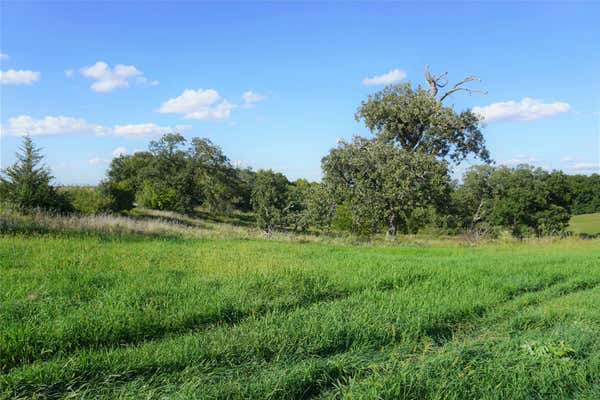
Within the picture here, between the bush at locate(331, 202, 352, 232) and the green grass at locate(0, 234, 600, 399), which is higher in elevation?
the bush at locate(331, 202, 352, 232)

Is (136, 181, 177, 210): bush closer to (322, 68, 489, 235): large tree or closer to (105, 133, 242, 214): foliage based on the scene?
(105, 133, 242, 214): foliage

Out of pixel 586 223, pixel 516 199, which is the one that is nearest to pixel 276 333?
pixel 516 199

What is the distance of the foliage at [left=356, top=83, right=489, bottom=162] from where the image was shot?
2655 cm

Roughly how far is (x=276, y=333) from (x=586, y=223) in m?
64.5

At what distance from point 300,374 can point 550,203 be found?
45209mm

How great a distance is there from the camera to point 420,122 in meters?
27.4

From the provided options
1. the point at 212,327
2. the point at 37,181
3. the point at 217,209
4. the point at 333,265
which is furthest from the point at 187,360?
the point at 217,209

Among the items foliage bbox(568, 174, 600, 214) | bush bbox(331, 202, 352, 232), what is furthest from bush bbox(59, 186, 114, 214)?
foliage bbox(568, 174, 600, 214)

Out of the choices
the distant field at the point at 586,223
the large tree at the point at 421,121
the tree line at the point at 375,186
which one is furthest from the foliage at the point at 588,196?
the large tree at the point at 421,121

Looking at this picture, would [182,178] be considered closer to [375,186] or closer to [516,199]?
[375,186]

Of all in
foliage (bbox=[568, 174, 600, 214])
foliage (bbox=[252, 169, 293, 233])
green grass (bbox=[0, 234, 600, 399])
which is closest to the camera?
green grass (bbox=[0, 234, 600, 399])

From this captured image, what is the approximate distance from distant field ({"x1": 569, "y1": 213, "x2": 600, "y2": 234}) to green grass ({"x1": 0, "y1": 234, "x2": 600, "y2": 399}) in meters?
48.8

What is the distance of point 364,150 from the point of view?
24.8 meters

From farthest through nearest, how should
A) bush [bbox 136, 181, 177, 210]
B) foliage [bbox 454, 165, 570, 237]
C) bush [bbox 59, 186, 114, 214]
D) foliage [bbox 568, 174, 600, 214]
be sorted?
foliage [bbox 568, 174, 600, 214]
bush [bbox 136, 181, 177, 210]
foliage [bbox 454, 165, 570, 237]
bush [bbox 59, 186, 114, 214]
